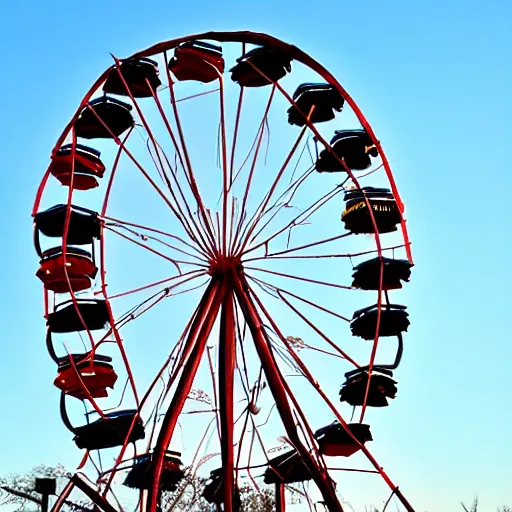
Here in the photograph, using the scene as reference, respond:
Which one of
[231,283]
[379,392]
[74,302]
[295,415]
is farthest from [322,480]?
[74,302]

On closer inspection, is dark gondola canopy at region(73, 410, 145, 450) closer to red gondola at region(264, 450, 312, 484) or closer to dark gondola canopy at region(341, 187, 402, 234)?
red gondola at region(264, 450, 312, 484)

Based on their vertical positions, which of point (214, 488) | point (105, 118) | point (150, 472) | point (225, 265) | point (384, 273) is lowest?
point (150, 472)

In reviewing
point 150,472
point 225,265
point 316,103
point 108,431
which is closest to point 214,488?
point 108,431

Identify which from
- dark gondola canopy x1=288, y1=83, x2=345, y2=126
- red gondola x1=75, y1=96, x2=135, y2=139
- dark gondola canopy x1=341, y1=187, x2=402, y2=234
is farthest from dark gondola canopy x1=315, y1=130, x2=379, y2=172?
red gondola x1=75, y1=96, x2=135, y2=139

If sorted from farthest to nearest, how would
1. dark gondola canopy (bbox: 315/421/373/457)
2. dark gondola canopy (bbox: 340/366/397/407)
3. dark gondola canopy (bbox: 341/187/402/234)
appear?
dark gondola canopy (bbox: 341/187/402/234) < dark gondola canopy (bbox: 340/366/397/407) < dark gondola canopy (bbox: 315/421/373/457)

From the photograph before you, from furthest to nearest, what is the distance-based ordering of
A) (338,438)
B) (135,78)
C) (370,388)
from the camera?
(135,78) → (370,388) → (338,438)

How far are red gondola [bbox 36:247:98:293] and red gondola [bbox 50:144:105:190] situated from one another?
→ 1.23m

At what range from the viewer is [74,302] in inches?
573

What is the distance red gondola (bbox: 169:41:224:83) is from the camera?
15.5m

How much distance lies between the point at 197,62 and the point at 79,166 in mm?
2547

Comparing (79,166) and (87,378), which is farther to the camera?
(79,166)

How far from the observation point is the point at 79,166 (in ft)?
52.1

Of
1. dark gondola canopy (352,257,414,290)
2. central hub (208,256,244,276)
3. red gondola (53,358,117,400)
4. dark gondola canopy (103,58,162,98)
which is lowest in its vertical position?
red gondola (53,358,117,400)

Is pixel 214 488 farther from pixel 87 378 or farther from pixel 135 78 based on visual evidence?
pixel 135 78
